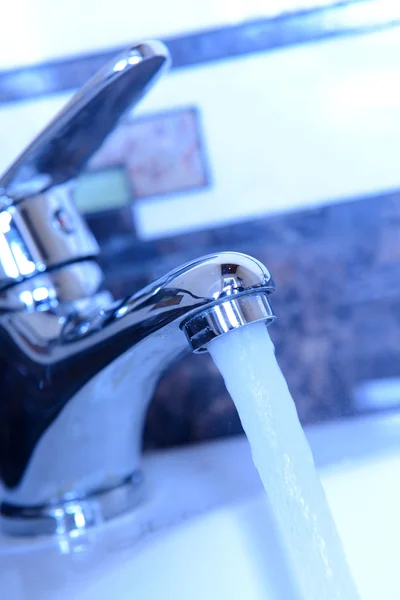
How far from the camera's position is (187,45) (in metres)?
0.48

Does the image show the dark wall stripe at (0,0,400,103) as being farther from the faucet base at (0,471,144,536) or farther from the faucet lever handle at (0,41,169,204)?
the faucet base at (0,471,144,536)

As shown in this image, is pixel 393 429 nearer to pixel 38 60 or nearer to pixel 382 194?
pixel 382 194

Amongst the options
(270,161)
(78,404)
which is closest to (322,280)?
(270,161)

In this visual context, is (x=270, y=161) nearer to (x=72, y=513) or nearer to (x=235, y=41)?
(x=235, y=41)

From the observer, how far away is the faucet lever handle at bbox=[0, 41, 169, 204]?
0.36 meters

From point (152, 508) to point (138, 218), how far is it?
0.64 ft

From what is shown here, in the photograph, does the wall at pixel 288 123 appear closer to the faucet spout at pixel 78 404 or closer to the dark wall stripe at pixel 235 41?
the dark wall stripe at pixel 235 41

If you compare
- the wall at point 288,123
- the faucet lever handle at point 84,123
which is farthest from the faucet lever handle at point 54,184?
the wall at point 288,123

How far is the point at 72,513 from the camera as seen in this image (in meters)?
0.41

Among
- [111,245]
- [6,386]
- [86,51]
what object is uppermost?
[86,51]

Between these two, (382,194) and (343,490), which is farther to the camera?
(382,194)

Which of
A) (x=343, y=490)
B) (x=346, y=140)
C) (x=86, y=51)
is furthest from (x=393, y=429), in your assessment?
(x=86, y=51)

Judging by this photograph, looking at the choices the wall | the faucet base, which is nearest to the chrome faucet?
the faucet base

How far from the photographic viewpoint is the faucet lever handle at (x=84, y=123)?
36 centimetres
